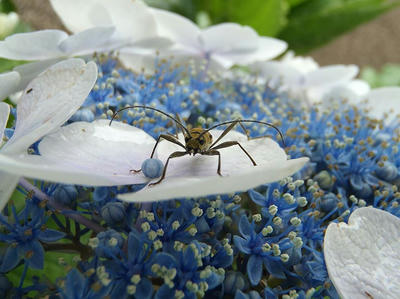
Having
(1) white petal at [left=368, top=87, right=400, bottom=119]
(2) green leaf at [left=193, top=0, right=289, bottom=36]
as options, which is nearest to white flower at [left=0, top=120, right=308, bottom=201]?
(1) white petal at [left=368, top=87, right=400, bottom=119]

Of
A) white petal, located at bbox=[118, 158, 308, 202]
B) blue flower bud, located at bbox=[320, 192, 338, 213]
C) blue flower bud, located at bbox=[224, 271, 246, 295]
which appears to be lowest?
blue flower bud, located at bbox=[320, 192, 338, 213]

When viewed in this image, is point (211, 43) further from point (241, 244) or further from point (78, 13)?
point (241, 244)

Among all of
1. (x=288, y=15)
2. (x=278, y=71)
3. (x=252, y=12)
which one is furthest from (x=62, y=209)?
(x=288, y=15)

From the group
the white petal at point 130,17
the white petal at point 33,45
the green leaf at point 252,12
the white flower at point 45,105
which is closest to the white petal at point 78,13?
the white petal at point 130,17

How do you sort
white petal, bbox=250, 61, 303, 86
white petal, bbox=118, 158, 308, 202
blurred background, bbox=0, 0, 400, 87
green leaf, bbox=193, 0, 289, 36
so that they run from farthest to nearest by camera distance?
green leaf, bbox=193, 0, 289, 36, blurred background, bbox=0, 0, 400, 87, white petal, bbox=250, 61, 303, 86, white petal, bbox=118, 158, 308, 202

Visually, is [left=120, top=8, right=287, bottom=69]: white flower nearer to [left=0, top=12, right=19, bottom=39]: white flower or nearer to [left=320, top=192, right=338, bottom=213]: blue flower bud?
[left=0, top=12, right=19, bottom=39]: white flower

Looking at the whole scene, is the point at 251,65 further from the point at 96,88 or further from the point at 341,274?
the point at 341,274
